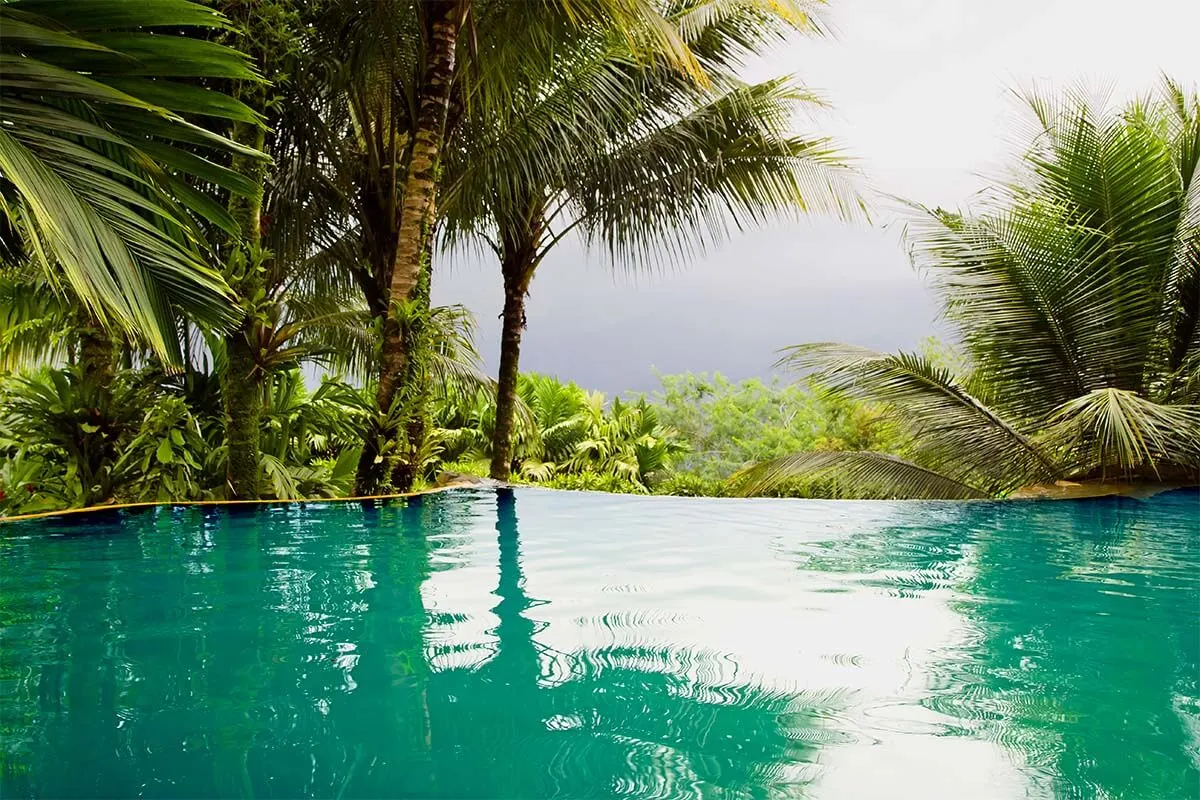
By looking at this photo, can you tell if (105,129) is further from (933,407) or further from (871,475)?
(933,407)

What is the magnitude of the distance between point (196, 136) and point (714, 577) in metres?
2.47

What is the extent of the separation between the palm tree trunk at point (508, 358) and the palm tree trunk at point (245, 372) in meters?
3.58

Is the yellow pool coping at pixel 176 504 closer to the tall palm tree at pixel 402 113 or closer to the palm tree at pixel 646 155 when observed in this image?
the tall palm tree at pixel 402 113

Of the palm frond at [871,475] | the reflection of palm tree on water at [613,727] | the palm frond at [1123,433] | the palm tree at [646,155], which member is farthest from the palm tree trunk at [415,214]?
the palm frond at [1123,433]

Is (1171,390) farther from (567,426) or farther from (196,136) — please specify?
(567,426)

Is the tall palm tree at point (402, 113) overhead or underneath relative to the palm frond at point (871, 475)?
overhead

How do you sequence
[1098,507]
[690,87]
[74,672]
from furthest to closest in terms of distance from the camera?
[690,87] → [1098,507] → [74,672]

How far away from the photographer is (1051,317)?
7426mm

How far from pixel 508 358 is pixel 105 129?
22.8 feet

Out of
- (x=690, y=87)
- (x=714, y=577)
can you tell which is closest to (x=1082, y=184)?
(x=690, y=87)

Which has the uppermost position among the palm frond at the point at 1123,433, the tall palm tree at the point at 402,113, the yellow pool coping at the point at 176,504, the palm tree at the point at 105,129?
the tall palm tree at the point at 402,113

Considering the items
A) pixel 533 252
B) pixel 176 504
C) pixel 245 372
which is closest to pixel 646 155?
pixel 533 252

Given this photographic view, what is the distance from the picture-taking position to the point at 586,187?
8.46 metres

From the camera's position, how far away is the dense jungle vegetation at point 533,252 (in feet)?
18.0
